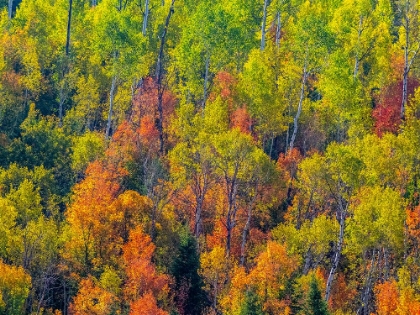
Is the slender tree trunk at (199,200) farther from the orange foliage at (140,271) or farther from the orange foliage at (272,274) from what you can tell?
the orange foliage at (272,274)

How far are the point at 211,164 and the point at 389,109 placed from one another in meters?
18.0

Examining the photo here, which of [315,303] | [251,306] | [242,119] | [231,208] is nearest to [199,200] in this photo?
[231,208]

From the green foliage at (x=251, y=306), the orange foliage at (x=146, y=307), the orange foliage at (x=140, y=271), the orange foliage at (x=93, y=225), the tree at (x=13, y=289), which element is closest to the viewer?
the green foliage at (x=251, y=306)

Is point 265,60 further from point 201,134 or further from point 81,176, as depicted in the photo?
point 81,176

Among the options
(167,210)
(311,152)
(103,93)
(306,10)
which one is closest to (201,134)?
(167,210)

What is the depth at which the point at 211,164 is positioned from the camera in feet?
182

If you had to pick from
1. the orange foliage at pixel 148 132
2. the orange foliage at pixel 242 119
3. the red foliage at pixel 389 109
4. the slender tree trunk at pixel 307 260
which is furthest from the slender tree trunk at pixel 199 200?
the red foliage at pixel 389 109

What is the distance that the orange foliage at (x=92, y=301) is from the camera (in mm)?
46906

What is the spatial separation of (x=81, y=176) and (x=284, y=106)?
18113 millimetres

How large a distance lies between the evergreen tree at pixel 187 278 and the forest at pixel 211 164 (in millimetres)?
128

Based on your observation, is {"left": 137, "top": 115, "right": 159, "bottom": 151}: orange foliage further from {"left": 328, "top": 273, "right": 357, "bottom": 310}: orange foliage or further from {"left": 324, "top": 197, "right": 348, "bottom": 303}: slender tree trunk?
{"left": 328, "top": 273, "right": 357, "bottom": 310}: orange foliage

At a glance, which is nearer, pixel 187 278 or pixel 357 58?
pixel 187 278

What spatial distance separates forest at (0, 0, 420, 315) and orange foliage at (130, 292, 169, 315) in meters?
0.15

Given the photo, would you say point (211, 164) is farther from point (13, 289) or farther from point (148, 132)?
point (13, 289)
